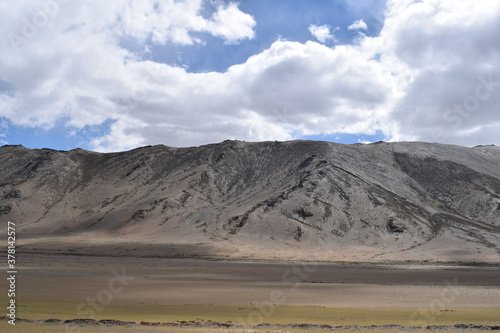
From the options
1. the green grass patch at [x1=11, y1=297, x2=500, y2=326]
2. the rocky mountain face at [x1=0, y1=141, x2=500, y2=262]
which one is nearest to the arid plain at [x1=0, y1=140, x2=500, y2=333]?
the green grass patch at [x1=11, y1=297, x2=500, y2=326]

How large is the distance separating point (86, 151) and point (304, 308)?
172 metres

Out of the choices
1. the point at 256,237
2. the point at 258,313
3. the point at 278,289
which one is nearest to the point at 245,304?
the point at 258,313

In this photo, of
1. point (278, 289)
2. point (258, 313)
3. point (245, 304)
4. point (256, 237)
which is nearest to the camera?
point (258, 313)

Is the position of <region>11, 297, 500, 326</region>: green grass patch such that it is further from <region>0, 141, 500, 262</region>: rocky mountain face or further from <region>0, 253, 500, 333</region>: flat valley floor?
<region>0, 141, 500, 262</region>: rocky mountain face

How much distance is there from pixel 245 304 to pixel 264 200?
8966 centimetres

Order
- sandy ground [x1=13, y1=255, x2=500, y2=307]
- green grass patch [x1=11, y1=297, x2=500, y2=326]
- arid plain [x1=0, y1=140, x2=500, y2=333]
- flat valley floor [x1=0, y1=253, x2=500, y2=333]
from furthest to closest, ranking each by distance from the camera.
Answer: sandy ground [x1=13, y1=255, x2=500, y2=307], arid plain [x1=0, y1=140, x2=500, y2=333], green grass patch [x1=11, y1=297, x2=500, y2=326], flat valley floor [x1=0, y1=253, x2=500, y2=333]

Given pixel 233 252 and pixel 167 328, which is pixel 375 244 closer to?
pixel 233 252

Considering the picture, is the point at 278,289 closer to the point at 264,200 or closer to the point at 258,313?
the point at 258,313

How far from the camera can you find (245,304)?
3044cm

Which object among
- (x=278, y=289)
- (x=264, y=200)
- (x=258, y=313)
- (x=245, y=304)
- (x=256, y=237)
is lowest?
(x=278, y=289)

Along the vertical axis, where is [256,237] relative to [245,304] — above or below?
below

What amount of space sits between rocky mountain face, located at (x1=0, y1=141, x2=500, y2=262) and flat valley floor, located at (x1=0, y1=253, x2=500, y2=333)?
44373 mm

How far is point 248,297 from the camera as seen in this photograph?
34.2 metres

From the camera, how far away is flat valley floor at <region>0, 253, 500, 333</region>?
21328 millimetres
